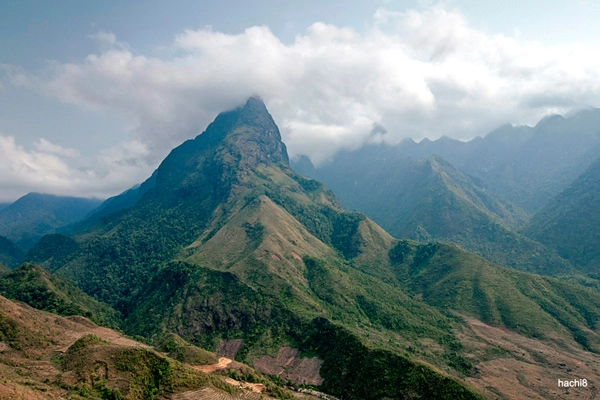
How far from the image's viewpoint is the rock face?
146 m

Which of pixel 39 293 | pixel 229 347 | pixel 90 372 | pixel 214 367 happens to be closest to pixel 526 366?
pixel 214 367

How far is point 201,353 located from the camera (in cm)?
12669

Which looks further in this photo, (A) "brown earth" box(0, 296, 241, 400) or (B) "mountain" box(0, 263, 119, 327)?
(B) "mountain" box(0, 263, 119, 327)

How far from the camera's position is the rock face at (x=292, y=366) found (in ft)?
477

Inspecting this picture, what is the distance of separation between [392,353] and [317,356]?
111 feet

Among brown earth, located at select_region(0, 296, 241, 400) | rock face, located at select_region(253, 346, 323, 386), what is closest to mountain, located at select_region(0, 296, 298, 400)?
brown earth, located at select_region(0, 296, 241, 400)

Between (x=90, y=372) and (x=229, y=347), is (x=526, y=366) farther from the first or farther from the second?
(x=90, y=372)

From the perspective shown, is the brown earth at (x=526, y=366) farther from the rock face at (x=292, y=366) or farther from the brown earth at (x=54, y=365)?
the brown earth at (x=54, y=365)

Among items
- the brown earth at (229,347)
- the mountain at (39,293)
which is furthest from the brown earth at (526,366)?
the mountain at (39,293)

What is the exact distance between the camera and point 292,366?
15600 cm

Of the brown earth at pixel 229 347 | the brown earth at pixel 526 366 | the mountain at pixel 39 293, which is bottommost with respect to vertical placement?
the mountain at pixel 39 293

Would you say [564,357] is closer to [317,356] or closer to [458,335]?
[458,335]

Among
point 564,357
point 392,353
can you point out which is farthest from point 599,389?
point 392,353

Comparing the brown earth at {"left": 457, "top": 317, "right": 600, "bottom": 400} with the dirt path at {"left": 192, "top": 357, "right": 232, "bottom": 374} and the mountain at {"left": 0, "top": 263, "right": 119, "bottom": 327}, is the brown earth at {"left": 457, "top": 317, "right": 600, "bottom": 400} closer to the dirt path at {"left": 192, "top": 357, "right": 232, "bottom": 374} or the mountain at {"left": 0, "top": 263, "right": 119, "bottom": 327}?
the dirt path at {"left": 192, "top": 357, "right": 232, "bottom": 374}
